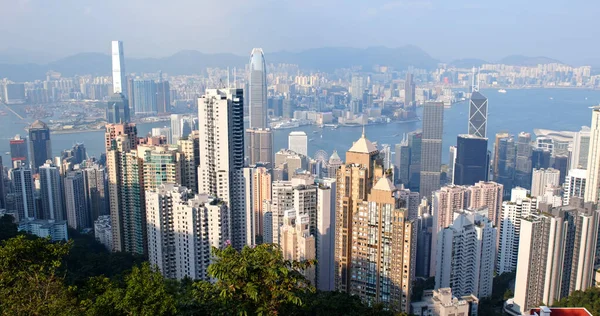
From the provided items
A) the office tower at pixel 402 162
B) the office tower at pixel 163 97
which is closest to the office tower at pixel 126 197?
the office tower at pixel 402 162

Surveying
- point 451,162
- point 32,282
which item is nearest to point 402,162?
point 451,162

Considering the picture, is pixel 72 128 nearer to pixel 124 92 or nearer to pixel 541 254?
pixel 124 92

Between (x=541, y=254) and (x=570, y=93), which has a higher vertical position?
(x=570, y=93)

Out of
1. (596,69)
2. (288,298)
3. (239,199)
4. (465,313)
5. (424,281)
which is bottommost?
(424,281)

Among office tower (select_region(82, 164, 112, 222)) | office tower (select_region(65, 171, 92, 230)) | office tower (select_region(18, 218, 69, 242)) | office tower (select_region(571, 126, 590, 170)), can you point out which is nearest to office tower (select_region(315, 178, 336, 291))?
office tower (select_region(18, 218, 69, 242))

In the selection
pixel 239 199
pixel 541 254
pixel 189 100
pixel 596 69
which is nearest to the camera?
pixel 541 254

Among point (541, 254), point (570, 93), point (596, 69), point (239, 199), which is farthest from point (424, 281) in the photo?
point (570, 93)

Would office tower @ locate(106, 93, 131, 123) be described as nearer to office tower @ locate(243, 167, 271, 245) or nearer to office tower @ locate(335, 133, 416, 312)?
office tower @ locate(243, 167, 271, 245)

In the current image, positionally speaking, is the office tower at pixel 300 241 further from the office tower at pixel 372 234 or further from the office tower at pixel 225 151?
the office tower at pixel 225 151
